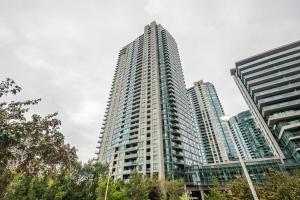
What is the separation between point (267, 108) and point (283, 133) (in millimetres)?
8886

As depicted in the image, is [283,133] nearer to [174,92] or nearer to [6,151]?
[174,92]

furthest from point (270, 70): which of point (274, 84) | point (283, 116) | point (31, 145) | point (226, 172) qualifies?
point (31, 145)

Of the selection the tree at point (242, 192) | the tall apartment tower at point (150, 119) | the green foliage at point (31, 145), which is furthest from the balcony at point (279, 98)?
the green foliage at point (31, 145)

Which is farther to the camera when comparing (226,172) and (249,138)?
(249,138)

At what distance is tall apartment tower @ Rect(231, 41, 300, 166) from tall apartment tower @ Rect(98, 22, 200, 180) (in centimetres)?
2907

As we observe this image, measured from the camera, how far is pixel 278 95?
5966cm

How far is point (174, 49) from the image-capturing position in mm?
117562

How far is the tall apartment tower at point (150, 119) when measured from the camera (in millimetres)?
66000

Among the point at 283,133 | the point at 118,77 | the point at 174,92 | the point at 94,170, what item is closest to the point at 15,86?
the point at 94,170

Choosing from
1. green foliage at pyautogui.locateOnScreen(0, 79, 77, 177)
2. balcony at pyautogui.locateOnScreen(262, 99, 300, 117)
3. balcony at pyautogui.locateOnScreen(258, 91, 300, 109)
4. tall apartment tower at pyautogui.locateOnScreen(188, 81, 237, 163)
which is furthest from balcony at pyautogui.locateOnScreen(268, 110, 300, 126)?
tall apartment tower at pyautogui.locateOnScreen(188, 81, 237, 163)

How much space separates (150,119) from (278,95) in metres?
46.1

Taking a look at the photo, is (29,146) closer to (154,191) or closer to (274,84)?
(154,191)

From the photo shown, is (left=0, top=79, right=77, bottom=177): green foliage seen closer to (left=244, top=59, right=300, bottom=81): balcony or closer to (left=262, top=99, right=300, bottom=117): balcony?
(left=262, top=99, right=300, bottom=117): balcony

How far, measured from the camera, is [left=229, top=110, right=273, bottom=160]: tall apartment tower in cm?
14143
